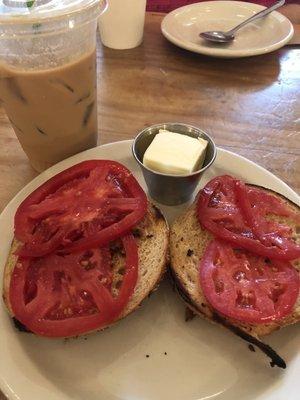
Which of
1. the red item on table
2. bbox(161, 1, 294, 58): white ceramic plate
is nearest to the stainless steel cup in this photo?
bbox(161, 1, 294, 58): white ceramic plate

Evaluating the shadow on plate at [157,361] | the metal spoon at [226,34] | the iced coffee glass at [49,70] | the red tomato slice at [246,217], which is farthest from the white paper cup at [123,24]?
the shadow on plate at [157,361]

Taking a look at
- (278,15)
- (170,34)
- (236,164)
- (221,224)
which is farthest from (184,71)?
(221,224)

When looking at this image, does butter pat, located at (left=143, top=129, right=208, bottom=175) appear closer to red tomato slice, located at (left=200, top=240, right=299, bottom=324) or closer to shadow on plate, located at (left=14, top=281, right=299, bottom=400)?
red tomato slice, located at (left=200, top=240, right=299, bottom=324)

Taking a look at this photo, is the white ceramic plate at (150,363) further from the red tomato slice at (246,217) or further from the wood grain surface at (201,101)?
the wood grain surface at (201,101)

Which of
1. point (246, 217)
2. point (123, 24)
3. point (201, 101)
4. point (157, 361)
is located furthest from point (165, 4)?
point (157, 361)

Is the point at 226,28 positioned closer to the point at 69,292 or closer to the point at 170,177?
the point at 170,177
